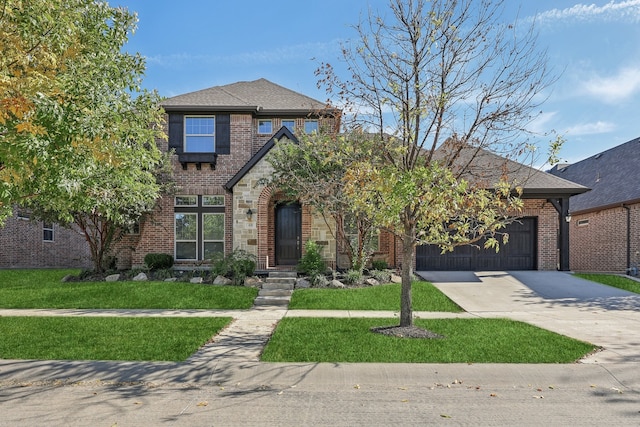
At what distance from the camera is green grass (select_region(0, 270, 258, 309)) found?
449 inches

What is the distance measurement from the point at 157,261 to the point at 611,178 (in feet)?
69.3

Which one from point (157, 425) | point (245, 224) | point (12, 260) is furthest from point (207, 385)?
point (12, 260)

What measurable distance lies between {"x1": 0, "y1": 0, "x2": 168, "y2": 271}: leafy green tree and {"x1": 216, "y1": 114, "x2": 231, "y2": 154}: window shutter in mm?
8689

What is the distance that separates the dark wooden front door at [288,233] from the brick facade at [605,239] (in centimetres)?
1358

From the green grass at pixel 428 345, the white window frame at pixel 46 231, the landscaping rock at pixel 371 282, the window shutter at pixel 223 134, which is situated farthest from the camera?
the white window frame at pixel 46 231

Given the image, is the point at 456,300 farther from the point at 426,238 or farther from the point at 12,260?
the point at 12,260

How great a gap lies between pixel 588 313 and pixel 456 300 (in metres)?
3.06

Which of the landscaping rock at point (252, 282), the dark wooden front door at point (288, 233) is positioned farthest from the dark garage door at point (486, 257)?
the landscaping rock at point (252, 282)

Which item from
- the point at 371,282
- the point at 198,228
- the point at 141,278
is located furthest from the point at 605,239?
the point at 141,278

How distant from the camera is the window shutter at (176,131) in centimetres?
1644

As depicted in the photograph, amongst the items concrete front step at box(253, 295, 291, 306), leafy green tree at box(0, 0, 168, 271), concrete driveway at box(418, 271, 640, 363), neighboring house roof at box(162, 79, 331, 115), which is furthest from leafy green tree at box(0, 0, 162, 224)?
neighboring house roof at box(162, 79, 331, 115)

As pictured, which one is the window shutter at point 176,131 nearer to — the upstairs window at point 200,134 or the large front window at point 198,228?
the upstairs window at point 200,134

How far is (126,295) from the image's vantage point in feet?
40.2

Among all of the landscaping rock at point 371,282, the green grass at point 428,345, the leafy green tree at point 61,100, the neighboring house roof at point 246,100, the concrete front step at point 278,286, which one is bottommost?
the green grass at point 428,345
